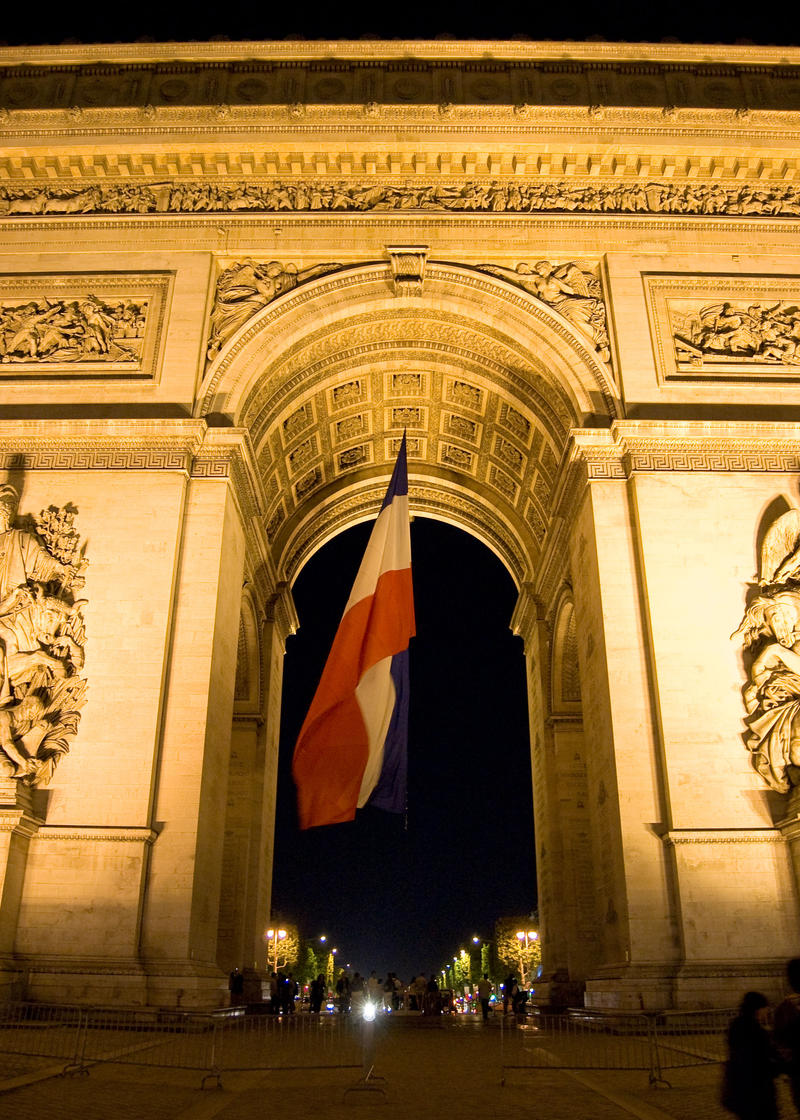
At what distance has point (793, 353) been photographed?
16969 mm

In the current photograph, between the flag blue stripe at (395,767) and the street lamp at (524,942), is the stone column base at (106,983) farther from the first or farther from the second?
the street lamp at (524,942)

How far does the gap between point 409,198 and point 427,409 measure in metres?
5.53

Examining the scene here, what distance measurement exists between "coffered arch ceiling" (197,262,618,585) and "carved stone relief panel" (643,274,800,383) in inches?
57.6

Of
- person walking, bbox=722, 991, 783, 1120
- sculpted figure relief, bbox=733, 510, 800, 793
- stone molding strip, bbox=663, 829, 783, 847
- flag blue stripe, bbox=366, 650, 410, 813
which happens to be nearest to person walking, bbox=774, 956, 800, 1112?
person walking, bbox=722, 991, 783, 1120

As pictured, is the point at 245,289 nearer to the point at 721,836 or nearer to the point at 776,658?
the point at 776,658

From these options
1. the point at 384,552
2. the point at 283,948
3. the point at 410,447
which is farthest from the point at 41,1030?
the point at 283,948

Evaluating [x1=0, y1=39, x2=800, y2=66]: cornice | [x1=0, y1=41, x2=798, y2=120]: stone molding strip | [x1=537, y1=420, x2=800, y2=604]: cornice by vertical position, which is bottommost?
[x1=537, y1=420, x2=800, y2=604]: cornice

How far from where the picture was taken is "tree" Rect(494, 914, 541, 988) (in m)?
55.5

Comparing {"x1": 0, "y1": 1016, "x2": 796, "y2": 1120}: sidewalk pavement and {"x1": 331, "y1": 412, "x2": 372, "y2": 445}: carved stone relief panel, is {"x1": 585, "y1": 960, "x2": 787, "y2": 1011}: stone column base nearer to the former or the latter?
{"x1": 0, "y1": 1016, "x2": 796, "y2": 1120}: sidewalk pavement

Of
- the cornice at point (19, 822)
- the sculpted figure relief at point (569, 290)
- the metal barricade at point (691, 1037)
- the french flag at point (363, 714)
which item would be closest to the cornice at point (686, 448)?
the sculpted figure relief at point (569, 290)

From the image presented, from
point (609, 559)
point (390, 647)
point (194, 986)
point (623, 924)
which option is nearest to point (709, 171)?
point (609, 559)

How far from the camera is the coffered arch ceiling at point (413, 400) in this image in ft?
57.2

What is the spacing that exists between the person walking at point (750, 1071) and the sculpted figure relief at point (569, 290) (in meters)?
14.3

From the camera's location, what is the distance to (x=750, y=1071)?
14.3 ft
